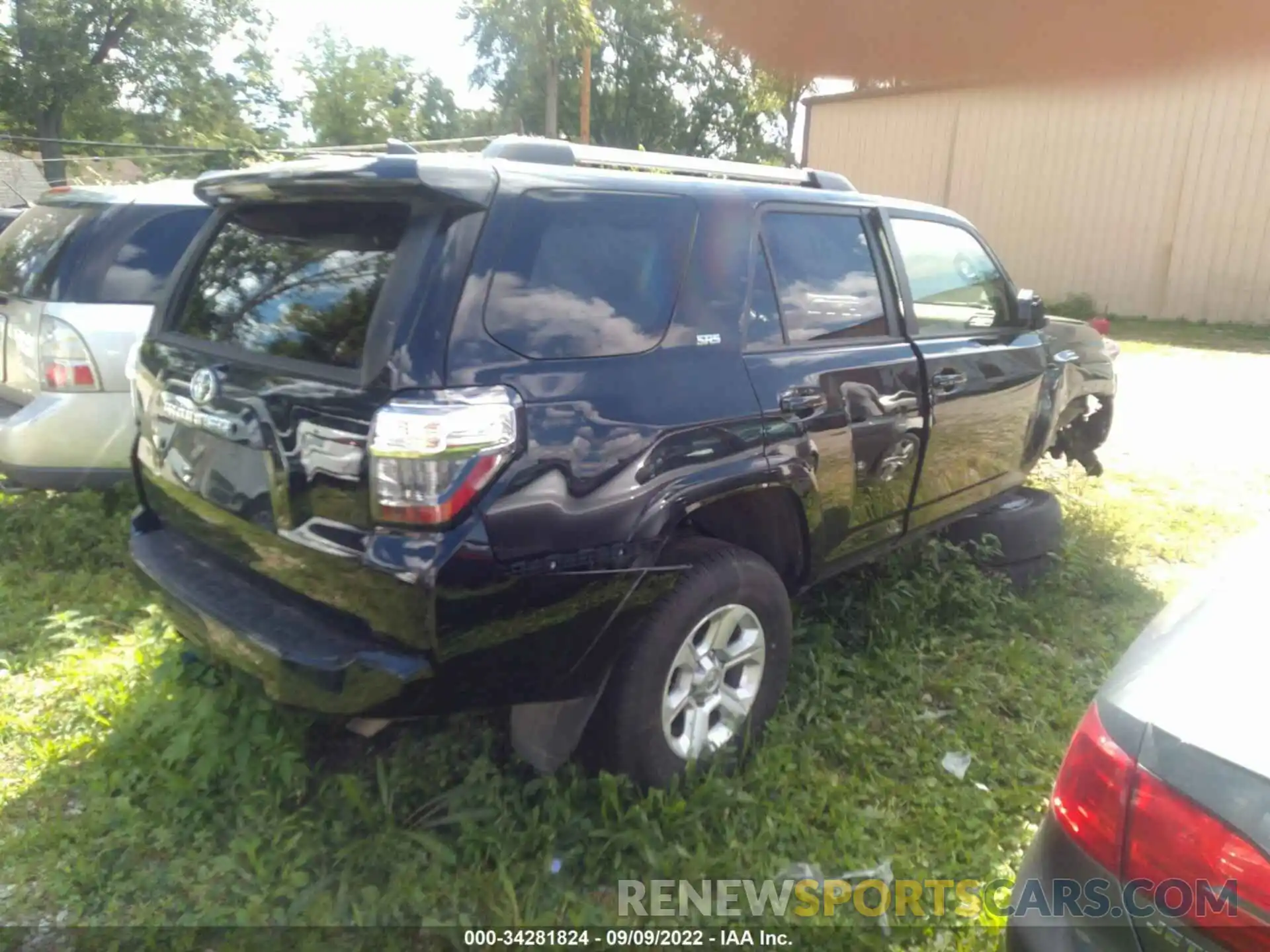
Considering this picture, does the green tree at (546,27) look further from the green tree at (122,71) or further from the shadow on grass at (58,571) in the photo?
A: the shadow on grass at (58,571)

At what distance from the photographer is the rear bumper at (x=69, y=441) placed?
4.09m

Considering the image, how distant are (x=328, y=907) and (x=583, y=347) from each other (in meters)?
1.60

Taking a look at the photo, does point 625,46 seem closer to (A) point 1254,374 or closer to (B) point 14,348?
(A) point 1254,374

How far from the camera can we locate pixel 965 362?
12.5 ft

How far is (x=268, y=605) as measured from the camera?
2475 mm

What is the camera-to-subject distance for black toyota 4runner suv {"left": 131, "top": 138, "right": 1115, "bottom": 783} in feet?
7.18

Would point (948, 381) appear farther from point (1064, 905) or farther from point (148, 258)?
point (148, 258)

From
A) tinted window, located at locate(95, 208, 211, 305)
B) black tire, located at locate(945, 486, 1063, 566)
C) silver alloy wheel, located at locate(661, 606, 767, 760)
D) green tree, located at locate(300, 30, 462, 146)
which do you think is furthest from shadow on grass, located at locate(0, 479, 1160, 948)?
green tree, located at locate(300, 30, 462, 146)

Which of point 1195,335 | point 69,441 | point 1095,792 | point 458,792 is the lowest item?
point 1195,335

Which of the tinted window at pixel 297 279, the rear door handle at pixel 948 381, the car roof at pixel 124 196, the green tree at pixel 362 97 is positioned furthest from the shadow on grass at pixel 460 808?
the green tree at pixel 362 97

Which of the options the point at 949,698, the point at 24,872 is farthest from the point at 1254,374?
the point at 24,872

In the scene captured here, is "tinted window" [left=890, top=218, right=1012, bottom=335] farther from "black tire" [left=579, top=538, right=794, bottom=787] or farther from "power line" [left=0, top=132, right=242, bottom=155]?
"power line" [left=0, top=132, right=242, bottom=155]

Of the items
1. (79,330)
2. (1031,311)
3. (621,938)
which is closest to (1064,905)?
(621,938)

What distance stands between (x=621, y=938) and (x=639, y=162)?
7.71ft
